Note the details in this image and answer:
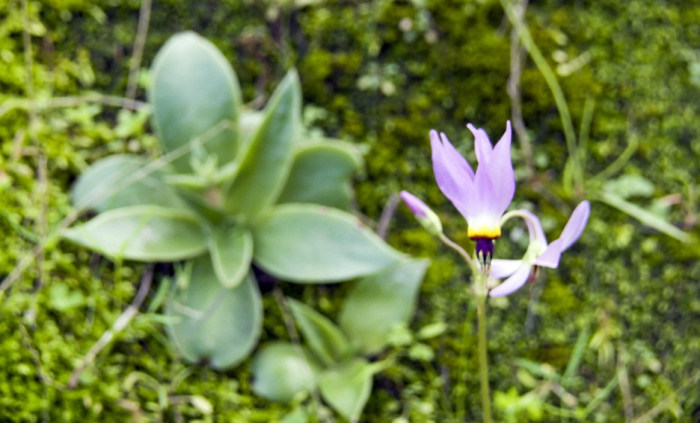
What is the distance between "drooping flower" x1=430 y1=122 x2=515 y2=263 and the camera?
78 centimetres

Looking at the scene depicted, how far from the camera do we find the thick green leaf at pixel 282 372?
1.45m

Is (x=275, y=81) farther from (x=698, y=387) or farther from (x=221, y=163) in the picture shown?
(x=698, y=387)

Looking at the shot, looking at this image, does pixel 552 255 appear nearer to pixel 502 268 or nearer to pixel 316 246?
pixel 502 268

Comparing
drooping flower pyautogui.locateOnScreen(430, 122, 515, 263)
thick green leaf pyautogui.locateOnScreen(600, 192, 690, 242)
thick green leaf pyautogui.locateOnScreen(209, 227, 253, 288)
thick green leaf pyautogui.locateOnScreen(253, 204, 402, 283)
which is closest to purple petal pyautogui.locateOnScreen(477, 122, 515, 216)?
drooping flower pyautogui.locateOnScreen(430, 122, 515, 263)

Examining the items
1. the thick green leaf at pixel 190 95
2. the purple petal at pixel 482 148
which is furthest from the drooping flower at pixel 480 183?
the thick green leaf at pixel 190 95

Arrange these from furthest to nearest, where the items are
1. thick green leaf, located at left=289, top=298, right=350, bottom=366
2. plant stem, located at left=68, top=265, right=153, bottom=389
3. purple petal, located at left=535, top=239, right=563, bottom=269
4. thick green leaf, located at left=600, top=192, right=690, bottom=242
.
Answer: thick green leaf, located at left=600, top=192, right=690, bottom=242
thick green leaf, located at left=289, top=298, right=350, bottom=366
plant stem, located at left=68, top=265, right=153, bottom=389
purple petal, located at left=535, top=239, right=563, bottom=269

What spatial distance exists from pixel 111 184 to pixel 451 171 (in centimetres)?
93

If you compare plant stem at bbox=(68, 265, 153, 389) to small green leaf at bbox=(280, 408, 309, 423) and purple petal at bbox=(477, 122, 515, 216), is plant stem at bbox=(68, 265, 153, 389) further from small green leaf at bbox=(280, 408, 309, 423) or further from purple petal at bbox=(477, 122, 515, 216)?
purple petal at bbox=(477, 122, 515, 216)

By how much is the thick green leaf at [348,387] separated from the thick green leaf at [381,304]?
2.1 inches

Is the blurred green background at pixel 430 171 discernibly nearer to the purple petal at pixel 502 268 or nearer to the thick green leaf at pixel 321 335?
the thick green leaf at pixel 321 335

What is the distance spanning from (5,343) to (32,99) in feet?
1.92

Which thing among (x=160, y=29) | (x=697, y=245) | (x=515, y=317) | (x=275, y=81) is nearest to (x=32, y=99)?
(x=160, y=29)

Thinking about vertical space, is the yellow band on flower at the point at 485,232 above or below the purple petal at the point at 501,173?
below

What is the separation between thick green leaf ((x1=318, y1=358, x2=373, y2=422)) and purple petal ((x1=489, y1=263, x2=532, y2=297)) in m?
0.68
